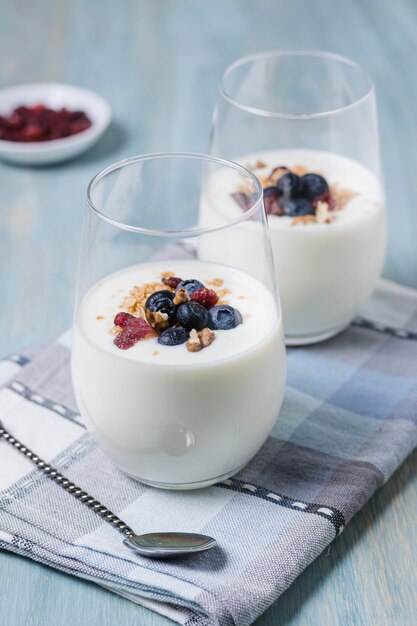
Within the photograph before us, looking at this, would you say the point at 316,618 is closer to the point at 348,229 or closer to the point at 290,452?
the point at 290,452

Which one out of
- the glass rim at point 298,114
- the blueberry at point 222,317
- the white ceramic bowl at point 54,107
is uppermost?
the glass rim at point 298,114

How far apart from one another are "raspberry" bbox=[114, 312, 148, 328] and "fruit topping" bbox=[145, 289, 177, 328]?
0.04 feet

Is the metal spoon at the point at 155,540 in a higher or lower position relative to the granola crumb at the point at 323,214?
lower

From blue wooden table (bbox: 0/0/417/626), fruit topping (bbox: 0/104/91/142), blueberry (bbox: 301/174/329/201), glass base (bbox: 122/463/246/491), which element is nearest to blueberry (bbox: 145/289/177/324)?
glass base (bbox: 122/463/246/491)

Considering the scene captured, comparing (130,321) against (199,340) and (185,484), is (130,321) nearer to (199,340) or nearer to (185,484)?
(199,340)

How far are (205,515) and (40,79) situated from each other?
172 cm

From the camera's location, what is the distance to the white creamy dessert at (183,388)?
1073 millimetres

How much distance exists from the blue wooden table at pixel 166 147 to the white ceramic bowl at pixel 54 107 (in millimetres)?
37

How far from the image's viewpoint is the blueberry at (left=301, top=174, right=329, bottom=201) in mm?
1454

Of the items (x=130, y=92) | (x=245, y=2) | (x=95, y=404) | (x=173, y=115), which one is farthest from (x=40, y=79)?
(x=95, y=404)

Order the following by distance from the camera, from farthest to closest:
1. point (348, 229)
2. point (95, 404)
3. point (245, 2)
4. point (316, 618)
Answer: point (245, 2), point (348, 229), point (95, 404), point (316, 618)

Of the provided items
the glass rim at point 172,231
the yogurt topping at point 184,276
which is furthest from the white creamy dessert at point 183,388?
the glass rim at point 172,231

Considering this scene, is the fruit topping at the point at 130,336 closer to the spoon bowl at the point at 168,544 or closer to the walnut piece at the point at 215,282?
the walnut piece at the point at 215,282

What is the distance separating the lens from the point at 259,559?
107cm
